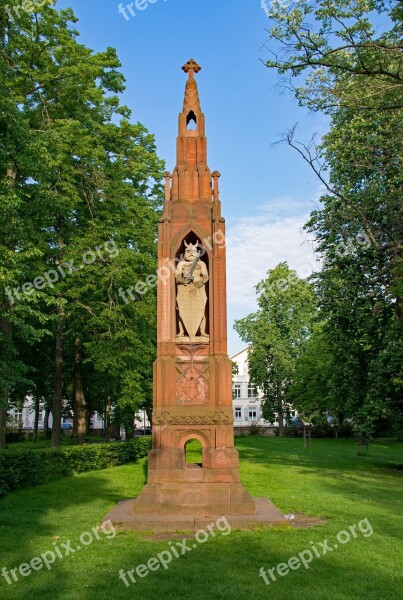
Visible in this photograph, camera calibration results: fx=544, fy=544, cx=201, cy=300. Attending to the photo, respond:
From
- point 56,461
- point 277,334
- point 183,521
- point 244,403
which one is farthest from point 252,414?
point 183,521

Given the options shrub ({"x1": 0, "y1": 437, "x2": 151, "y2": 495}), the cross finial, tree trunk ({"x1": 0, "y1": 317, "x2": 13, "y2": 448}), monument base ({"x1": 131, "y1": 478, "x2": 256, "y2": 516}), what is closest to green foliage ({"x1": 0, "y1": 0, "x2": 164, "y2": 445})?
tree trunk ({"x1": 0, "y1": 317, "x2": 13, "y2": 448})

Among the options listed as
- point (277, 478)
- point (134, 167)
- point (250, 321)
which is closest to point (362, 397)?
point (277, 478)

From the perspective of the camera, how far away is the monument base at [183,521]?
33.9ft

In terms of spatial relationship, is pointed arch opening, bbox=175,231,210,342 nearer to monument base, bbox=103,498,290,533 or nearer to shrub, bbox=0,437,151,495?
monument base, bbox=103,498,290,533

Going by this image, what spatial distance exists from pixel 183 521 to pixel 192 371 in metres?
3.21

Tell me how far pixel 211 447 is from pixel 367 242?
13.3 meters

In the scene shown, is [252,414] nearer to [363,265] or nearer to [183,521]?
[363,265]

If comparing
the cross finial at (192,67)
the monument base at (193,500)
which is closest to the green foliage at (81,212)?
the cross finial at (192,67)

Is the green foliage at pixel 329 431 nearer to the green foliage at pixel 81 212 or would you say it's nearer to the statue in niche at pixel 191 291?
the green foliage at pixel 81 212

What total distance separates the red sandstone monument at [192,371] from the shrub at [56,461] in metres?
5.53

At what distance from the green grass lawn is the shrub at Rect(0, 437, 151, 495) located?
0.79 metres

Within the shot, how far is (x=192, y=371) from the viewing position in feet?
40.1

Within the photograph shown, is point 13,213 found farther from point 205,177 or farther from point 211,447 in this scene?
point 211,447

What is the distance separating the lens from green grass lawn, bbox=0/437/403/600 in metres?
7.00
